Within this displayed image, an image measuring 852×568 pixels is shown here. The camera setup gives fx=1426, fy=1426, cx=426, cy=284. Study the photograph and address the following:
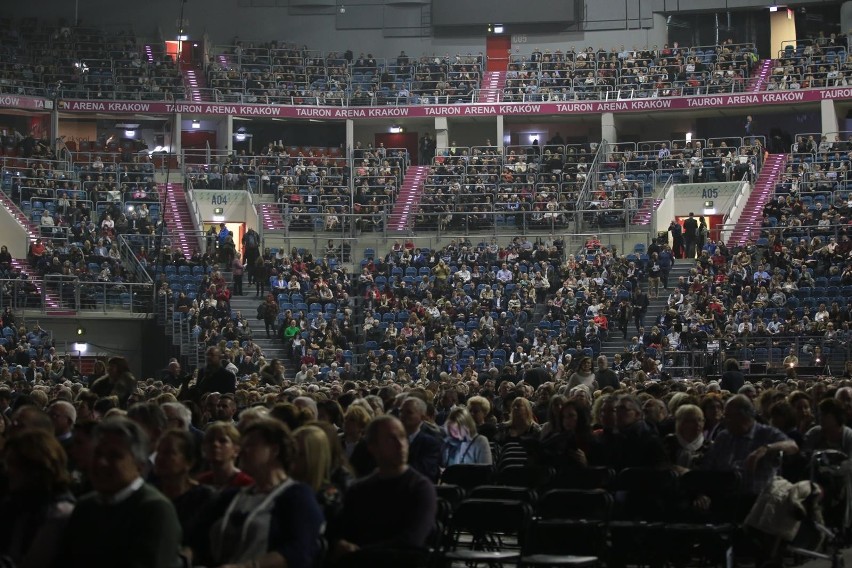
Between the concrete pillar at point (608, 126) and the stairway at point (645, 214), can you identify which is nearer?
the stairway at point (645, 214)

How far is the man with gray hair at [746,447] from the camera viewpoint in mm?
9695

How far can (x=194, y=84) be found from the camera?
4731 cm

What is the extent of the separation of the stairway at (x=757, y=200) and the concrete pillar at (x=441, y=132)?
10.7 meters

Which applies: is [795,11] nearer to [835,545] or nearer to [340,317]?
[340,317]

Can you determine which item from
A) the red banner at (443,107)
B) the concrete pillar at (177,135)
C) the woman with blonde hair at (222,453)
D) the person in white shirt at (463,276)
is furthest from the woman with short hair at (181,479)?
the concrete pillar at (177,135)

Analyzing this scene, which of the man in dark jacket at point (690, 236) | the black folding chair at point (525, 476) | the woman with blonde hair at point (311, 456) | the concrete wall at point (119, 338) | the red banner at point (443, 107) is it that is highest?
the red banner at point (443, 107)

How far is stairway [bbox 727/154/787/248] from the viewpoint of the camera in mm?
37750

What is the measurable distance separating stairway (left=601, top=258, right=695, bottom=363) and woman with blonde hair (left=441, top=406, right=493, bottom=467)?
20626 millimetres

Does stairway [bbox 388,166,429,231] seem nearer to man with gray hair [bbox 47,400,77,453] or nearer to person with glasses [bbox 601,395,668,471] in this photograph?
man with gray hair [bbox 47,400,77,453]

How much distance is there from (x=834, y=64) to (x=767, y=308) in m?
15.9

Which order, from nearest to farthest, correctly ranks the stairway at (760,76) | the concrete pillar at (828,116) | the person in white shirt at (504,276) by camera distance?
the person in white shirt at (504,276) → the concrete pillar at (828,116) → the stairway at (760,76)

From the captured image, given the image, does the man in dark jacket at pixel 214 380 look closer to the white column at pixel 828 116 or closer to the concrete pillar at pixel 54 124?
the concrete pillar at pixel 54 124

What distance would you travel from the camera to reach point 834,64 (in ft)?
145

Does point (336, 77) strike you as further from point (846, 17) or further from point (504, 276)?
point (846, 17)
